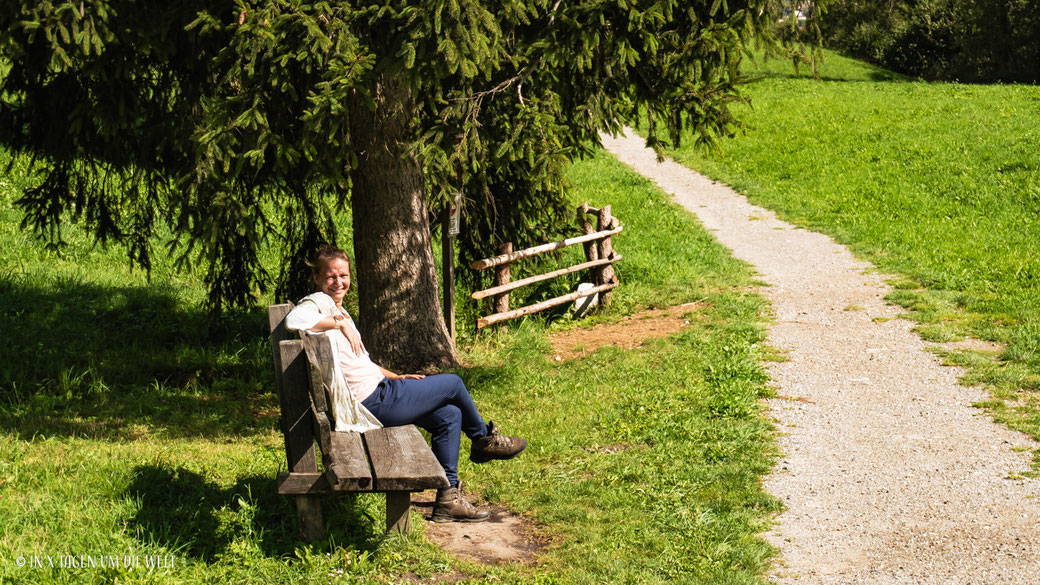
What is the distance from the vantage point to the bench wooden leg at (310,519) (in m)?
4.62

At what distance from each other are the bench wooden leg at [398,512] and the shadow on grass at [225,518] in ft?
0.34

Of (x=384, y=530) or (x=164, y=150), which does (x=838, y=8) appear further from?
(x=384, y=530)

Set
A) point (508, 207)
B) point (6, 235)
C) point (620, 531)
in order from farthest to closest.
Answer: point (6, 235) < point (508, 207) < point (620, 531)

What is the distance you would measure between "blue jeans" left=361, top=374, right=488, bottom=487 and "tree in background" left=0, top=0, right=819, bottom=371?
1955 millimetres

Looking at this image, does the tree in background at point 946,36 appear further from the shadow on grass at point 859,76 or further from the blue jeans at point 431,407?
the blue jeans at point 431,407

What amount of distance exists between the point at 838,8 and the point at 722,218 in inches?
1341

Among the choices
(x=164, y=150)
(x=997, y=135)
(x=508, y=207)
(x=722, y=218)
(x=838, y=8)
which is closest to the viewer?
(x=164, y=150)

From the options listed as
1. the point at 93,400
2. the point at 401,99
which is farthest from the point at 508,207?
the point at 93,400

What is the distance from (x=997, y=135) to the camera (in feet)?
70.9

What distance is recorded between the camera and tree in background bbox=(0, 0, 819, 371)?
6.31 m

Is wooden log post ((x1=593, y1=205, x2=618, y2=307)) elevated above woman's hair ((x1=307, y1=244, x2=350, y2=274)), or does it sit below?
below

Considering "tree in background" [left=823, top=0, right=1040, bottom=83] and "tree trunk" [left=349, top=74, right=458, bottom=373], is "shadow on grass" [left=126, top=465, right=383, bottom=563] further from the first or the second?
"tree in background" [left=823, top=0, right=1040, bottom=83]

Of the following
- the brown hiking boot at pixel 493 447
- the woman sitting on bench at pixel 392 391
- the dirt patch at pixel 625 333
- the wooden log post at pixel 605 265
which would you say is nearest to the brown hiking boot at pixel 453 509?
Answer: the woman sitting on bench at pixel 392 391

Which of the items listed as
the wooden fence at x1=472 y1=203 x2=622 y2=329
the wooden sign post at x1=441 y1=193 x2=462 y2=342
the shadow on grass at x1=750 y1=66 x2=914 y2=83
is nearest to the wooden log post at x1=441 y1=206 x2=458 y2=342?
the wooden sign post at x1=441 y1=193 x2=462 y2=342
